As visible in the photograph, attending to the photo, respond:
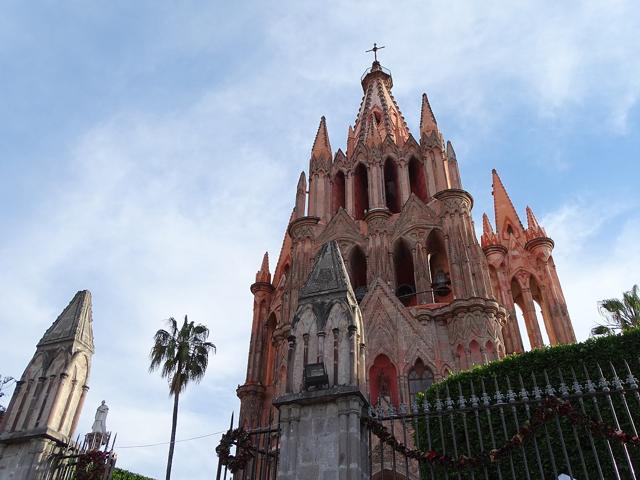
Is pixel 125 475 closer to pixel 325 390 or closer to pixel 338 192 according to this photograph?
pixel 325 390

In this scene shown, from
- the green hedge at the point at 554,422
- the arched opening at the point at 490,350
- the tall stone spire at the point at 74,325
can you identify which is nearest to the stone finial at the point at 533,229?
the arched opening at the point at 490,350

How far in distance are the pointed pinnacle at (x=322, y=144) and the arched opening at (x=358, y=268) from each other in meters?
8.71

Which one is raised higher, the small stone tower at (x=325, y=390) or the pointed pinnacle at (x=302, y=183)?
the pointed pinnacle at (x=302, y=183)

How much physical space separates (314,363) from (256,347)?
75.2ft

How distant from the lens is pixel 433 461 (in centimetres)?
718

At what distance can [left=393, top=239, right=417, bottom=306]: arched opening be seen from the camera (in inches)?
1137

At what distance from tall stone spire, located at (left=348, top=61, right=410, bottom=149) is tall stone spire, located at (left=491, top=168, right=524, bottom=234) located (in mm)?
6985

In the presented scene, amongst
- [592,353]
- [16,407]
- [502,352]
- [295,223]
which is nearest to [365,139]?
[295,223]

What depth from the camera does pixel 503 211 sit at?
34938mm

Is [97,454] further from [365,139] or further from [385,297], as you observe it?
[365,139]

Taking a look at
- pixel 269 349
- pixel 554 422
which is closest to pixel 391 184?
pixel 269 349

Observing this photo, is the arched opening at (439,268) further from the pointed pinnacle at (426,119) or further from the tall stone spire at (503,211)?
the pointed pinnacle at (426,119)

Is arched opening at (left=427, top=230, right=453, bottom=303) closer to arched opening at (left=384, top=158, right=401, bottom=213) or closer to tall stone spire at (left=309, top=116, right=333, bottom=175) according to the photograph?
arched opening at (left=384, top=158, right=401, bottom=213)

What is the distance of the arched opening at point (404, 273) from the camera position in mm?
28875
